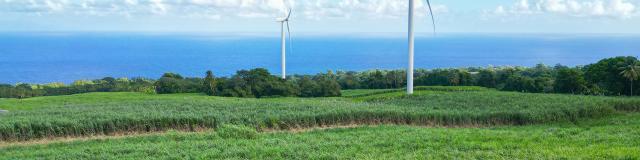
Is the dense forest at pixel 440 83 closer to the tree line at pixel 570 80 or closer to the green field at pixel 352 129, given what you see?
the tree line at pixel 570 80

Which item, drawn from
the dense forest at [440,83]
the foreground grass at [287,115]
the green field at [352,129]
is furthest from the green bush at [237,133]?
the dense forest at [440,83]

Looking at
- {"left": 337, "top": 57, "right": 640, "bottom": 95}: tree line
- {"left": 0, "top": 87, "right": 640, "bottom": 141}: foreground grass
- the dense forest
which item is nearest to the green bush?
{"left": 0, "top": 87, "right": 640, "bottom": 141}: foreground grass

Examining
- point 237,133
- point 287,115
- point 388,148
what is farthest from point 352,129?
point 388,148

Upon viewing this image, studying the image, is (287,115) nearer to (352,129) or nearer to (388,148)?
(352,129)

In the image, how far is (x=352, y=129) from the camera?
22.7m

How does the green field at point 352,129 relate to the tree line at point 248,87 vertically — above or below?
below

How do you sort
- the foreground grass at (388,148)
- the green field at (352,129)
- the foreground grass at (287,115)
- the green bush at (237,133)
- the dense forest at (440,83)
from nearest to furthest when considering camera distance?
1. the foreground grass at (388,148)
2. the green field at (352,129)
3. the green bush at (237,133)
4. the foreground grass at (287,115)
5. the dense forest at (440,83)

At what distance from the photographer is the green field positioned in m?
14.2

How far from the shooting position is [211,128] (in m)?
22.8

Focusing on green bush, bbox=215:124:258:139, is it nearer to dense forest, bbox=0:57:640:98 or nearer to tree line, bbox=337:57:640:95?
dense forest, bbox=0:57:640:98

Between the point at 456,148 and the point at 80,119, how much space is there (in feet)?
45.3

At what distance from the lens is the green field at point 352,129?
14.2m

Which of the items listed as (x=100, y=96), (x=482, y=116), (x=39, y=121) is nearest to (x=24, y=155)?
(x=39, y=121)

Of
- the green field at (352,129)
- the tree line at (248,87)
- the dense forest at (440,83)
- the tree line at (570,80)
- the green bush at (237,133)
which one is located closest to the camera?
the green field at (352,129)
